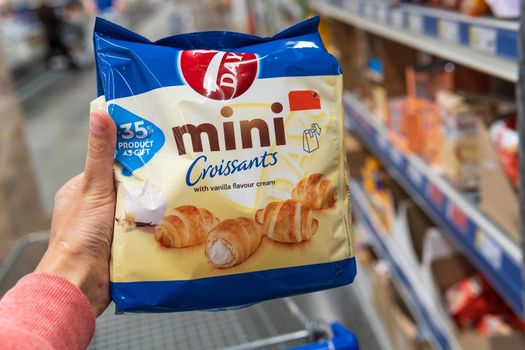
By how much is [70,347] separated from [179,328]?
1.52ft

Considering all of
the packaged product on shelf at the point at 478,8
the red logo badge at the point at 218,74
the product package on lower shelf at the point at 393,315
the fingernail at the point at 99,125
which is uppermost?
the red logo badge at the point at 218,74

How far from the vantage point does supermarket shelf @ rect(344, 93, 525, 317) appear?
4.65 ft

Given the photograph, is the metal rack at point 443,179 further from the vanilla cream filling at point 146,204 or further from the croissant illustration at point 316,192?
the vanilla cream filling at point 146,204

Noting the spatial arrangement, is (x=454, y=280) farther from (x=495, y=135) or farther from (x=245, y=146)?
(x=245, y=146)

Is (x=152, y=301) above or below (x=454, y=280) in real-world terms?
above

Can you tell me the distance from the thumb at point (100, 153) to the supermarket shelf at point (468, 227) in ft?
3.09

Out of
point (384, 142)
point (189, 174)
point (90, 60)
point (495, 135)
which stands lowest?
point (90, 60)

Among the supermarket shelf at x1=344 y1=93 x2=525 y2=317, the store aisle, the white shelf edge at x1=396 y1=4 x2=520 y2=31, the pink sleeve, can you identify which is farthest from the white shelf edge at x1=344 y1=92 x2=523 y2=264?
the store aisle

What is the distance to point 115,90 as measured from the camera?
2.59 ft

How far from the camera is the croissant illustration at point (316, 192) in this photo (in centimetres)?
80

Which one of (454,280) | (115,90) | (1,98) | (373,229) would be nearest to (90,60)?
(1,98)

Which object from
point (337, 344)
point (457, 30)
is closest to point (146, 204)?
point (337, 344)

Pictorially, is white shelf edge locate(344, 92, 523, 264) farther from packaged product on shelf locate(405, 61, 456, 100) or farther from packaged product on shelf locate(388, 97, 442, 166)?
packaged product on shelf locate(405, 61, 456, 100)

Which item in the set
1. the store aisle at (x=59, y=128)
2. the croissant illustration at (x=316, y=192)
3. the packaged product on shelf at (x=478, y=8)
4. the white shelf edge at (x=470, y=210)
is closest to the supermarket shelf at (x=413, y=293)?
the white shelf edge at (x=470, y=210)
